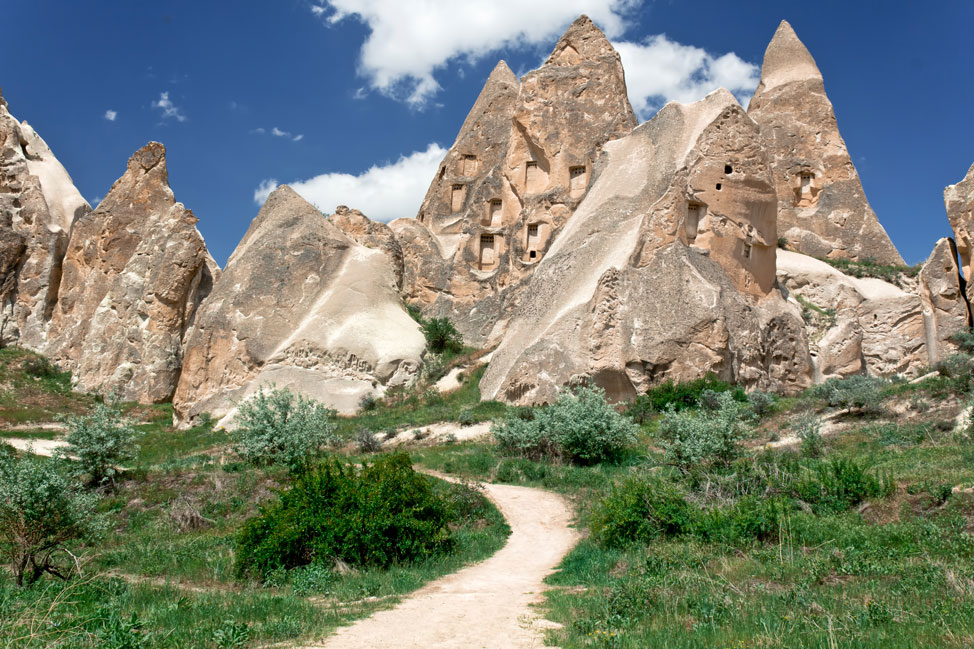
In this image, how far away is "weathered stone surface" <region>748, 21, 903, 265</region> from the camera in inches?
1366

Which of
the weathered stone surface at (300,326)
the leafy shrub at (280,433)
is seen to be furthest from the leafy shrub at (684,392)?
the weathered stone surface at (300,326)

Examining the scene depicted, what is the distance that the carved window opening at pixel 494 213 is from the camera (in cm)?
3241

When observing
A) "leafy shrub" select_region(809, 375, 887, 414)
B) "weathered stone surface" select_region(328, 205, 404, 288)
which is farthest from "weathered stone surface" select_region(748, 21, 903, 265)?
"leafy shrub" select_region(809, 375, 887, 414)

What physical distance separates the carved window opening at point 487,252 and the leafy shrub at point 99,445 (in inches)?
833

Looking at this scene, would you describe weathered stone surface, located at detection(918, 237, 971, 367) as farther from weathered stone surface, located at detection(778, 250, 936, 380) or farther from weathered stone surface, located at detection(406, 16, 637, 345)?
weathered stone surface, located at detection(406, 16, 637, 345)

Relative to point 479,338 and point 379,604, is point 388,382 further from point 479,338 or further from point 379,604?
point 379,604

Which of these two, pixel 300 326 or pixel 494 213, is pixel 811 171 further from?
pixel 300 326

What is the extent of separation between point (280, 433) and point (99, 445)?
3.15 metres

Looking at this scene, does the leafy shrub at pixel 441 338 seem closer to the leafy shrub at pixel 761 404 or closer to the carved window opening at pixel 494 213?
the carved window opening at pixel 494 213

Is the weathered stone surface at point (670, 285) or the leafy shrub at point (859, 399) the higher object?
the weathered stone surface at point (670, 285)

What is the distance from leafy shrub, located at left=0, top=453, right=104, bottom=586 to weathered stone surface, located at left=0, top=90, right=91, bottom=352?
2932 centimetres

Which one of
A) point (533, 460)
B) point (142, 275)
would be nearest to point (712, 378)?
point (533, 460)

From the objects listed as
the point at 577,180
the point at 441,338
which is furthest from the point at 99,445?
the point at 577,180

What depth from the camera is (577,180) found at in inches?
1137
